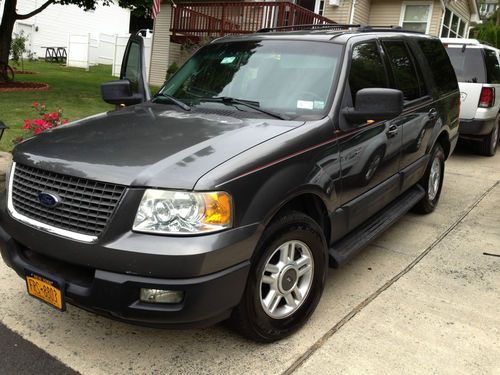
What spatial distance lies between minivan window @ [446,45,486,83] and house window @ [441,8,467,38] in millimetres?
10294

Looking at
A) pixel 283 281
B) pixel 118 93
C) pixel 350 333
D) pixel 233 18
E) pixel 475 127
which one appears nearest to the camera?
pixel 283 281

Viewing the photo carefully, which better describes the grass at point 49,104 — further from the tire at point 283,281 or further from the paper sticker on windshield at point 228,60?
the tire at point 283,281

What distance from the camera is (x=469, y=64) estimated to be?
27.0ft

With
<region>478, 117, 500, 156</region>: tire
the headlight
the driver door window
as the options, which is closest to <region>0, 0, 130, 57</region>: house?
the driver door window

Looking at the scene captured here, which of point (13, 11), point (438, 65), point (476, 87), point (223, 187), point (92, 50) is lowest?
point (223, 187)

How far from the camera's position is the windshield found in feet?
11.4

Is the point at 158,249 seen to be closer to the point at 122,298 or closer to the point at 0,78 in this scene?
the point at 122,298

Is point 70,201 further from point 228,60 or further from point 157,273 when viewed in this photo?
point 228,60

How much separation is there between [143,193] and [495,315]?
8.42 feet

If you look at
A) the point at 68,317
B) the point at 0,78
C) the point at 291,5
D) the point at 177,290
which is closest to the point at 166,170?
the point at 177,290

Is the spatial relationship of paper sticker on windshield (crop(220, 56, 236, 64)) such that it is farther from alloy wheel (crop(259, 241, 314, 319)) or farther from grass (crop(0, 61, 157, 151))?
grass (crop(0, 61, 157, 151))

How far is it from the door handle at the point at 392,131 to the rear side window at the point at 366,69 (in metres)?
0.35

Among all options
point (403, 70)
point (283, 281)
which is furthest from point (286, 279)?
point (403, 70)

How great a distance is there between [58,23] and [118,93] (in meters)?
29.4
